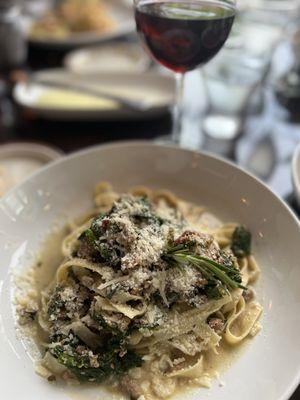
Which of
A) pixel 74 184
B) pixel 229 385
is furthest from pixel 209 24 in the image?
pixel 229 385

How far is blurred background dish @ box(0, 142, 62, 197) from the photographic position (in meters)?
2.36

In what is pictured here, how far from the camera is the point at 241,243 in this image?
1.67m

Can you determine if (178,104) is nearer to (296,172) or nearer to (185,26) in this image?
(185,26)

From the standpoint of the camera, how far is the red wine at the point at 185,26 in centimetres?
176

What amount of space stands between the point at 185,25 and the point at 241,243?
2.68ft

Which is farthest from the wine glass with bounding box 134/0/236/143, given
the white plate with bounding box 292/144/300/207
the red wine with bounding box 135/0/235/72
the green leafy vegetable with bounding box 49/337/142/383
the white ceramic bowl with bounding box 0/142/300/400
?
the green leafy vegetable with bounding box 49/337/142/383

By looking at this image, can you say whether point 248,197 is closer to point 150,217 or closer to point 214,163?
point 214,163

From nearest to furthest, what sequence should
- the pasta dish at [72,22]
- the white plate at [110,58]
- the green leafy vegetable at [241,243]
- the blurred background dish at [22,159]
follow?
the green leafy vegetable at [241,243] → the blurred background dish at [22,159] → the white plate at [110,58] → the pasta dish at [72,22]

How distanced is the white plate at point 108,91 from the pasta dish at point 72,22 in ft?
2.20

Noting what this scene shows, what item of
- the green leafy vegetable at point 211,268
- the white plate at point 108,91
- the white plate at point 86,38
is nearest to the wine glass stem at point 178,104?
the white plate at point 108,91

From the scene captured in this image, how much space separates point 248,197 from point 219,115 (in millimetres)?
1033

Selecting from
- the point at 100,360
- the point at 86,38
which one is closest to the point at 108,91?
the point at 86,38

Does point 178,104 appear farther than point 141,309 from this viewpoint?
Yes

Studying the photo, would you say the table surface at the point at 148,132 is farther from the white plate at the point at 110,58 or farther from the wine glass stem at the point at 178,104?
the white plate at the point at 110,58
